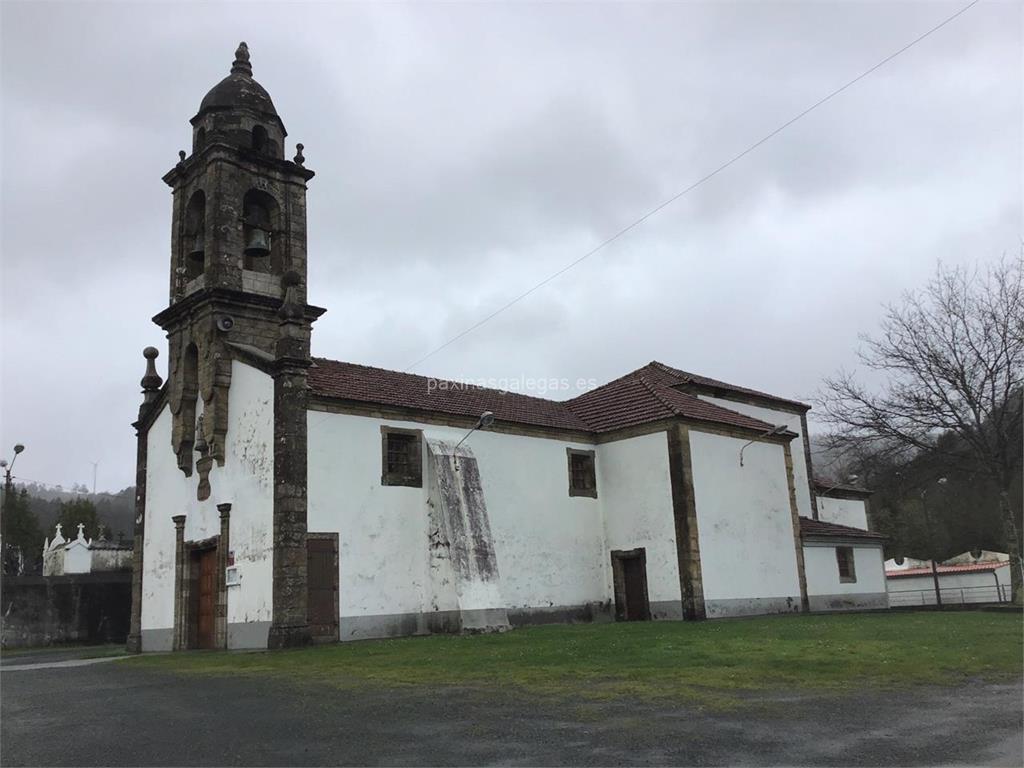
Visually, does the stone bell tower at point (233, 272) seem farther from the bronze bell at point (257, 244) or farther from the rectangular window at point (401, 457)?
the rectangular window at point (401, 457)

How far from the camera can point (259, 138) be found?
76.7 ft

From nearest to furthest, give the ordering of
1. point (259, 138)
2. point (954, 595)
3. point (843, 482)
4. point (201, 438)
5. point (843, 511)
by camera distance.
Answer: point (201, 438), point (259, 138), point (843, 511), point (843, 482), point (954, 595)

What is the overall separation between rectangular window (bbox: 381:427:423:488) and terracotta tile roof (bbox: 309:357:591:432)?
74cm

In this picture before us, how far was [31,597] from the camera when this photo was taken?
94.7ft

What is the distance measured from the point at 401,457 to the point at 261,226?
24.4ft

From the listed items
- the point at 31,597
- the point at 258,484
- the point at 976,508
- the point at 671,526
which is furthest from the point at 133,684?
the point at 976,508

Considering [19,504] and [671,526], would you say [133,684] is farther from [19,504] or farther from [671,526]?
[19,504]

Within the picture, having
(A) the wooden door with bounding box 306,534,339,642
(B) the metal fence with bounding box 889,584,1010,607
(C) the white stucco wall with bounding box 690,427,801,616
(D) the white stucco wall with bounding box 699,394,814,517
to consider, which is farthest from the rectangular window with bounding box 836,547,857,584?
(A) the wooden door with bounding box 306,534,339,642

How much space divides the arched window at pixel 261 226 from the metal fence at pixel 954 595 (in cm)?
3786

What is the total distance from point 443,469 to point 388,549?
2.45m

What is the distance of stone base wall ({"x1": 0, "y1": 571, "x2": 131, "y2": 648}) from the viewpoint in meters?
28.5

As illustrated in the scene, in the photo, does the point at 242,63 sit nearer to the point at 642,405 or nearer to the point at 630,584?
the point at 642,405

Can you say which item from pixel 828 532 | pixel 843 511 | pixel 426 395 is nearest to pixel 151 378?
pixel 426 395

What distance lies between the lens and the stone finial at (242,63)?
24000mm
